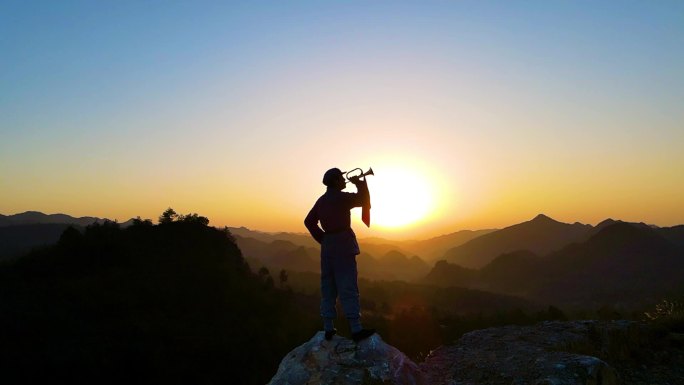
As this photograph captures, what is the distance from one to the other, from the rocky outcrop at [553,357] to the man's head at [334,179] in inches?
157

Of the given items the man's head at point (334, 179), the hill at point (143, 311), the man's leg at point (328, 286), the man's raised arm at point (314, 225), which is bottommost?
the hill at point (143, 311)

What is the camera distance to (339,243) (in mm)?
7488

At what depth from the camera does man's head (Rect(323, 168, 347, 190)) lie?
7.70 metres

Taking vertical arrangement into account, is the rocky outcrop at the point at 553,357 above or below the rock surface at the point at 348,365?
below

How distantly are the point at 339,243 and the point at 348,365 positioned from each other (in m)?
1.99

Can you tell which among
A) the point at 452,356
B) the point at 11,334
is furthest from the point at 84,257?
the point at 452,356

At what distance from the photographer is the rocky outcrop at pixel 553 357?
694 cm

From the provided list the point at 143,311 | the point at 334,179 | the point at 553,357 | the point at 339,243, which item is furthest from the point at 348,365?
the point at 143,311

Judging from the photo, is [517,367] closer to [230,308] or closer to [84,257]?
[230,308]

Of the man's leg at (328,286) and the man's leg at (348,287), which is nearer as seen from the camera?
the man's leg at (348,287)

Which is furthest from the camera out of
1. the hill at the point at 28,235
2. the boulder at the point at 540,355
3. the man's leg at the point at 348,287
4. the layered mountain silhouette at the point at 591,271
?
the hill at the point at 28,235

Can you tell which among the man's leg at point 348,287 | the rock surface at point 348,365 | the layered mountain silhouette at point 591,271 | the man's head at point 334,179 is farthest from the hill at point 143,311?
the layered mountain silhouette at point 591,271

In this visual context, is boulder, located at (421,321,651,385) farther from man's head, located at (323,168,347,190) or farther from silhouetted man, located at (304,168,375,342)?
man's head, located at (323,168,347,190)

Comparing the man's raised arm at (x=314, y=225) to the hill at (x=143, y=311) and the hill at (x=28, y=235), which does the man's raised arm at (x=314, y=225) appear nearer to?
the hill at (x=143, y=311)
